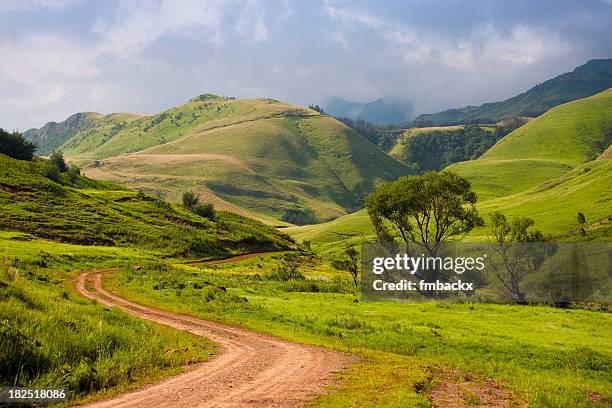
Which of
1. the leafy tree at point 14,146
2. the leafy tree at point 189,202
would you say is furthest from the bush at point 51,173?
the leafy tree at point 189,202

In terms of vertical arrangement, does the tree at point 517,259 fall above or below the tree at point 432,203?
below

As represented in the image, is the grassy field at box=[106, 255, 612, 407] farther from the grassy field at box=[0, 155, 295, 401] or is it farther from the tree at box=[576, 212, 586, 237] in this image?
the tree at box=[576, 212, 586, 237]

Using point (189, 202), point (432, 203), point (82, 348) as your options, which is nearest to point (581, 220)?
point (432, 203)

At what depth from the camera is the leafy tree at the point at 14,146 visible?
13250 cm

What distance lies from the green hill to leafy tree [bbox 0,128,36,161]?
18.4 meters

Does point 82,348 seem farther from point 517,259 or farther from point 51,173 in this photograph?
point 51,173

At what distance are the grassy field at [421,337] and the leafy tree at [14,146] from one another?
336ft

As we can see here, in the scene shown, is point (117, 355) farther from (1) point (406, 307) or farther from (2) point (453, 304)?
(2) point (453, 304)

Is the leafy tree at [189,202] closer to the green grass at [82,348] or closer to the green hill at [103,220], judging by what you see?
the green hill at [103,220]

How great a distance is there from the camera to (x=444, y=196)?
209 ft

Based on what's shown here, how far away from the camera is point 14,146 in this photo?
445 ft

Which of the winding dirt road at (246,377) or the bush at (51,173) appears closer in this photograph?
the winding dirt road at (246,377)

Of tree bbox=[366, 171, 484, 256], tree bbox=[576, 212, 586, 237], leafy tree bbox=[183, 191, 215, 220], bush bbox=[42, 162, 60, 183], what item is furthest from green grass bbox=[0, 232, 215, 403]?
tree bbox=[576, 212, 586, 237]

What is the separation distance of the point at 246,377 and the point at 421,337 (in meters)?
A: 15.9
